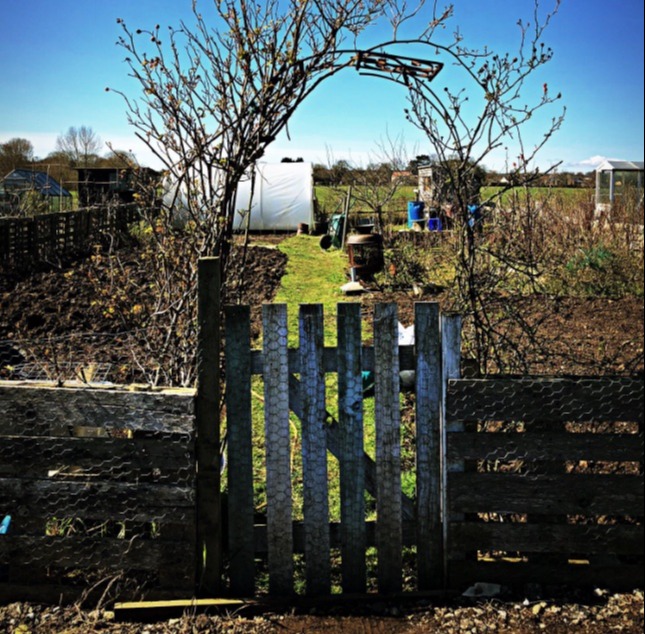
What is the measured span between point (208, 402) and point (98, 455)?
1.52 feet

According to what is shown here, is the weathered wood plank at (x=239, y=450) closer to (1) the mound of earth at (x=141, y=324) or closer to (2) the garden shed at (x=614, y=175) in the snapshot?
(1) the mound of earth at (x=141, y=324)

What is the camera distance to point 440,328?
286 centimetres

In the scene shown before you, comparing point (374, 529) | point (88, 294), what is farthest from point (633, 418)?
point (88, 294)

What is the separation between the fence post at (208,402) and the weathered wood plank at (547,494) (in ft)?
3.05

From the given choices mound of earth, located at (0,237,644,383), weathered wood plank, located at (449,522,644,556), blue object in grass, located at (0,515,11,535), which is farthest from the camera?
mound of earth, located at (0,237,644,383)

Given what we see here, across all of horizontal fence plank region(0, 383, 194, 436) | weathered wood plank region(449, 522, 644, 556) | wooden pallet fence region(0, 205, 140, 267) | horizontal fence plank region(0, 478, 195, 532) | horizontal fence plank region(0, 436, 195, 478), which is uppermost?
wooden pallet fence region(0, 205, 140, 267)

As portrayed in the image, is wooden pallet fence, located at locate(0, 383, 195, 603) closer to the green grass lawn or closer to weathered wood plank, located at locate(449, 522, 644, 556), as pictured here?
weathered wood plank, located at locate(449, 522, 644, 556)

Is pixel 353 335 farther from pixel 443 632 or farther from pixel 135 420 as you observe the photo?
pixel 443 632

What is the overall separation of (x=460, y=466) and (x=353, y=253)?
33.2 ft

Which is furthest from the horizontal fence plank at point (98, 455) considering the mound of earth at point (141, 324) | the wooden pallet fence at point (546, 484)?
the mound of earth at point (141, 324)

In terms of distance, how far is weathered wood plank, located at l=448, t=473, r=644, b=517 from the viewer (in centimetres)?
279

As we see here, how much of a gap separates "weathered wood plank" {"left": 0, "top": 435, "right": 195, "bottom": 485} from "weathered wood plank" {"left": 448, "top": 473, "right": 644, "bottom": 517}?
1.04 metres

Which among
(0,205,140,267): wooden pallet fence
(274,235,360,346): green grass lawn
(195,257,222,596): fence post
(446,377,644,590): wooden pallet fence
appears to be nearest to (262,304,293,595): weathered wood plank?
(195,257,222,596): fence post

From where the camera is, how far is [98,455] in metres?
2.84
